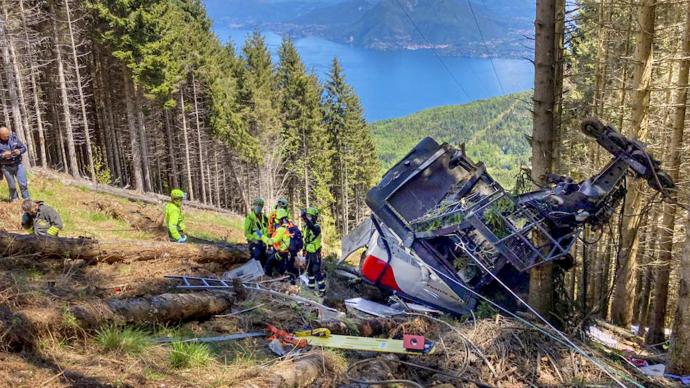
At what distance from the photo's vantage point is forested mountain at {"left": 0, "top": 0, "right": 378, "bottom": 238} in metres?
25.2

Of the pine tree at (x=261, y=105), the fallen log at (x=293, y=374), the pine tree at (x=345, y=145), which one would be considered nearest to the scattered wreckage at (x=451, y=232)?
the fallen log at (x=293, y=374)

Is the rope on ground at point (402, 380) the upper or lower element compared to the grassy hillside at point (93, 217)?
upper

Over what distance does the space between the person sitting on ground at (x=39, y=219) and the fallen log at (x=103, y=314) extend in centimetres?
422

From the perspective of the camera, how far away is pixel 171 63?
→ 27.6m

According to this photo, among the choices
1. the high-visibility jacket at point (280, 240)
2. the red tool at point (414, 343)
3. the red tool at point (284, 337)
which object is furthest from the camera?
the high-visibility jacket at point (280, 240)

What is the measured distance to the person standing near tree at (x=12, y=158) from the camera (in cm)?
1091

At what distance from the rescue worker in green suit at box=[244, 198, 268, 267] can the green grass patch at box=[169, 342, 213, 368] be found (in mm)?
5100

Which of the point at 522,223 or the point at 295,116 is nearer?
the point at 522,223

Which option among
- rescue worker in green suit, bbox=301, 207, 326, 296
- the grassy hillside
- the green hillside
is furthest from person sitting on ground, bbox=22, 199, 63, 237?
the green hillside

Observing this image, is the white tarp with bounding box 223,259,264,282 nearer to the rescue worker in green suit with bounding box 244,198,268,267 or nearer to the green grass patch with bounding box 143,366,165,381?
the rescue worker in green suit with bounding box 244,198,268,267

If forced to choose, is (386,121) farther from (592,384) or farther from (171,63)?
(592,384)

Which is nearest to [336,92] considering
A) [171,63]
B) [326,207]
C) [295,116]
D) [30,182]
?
[295,116]

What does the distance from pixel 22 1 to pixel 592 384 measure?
27.4m

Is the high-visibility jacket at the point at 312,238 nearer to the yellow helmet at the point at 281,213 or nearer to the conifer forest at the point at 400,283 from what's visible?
the conifer forest at the point at 400,283
